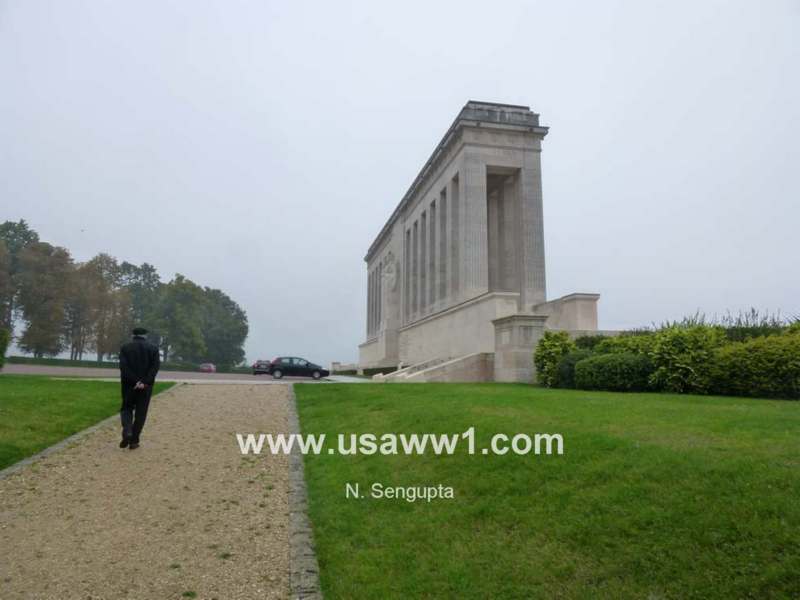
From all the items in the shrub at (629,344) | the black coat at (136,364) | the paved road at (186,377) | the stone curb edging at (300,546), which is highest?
the shrub at (629,344)

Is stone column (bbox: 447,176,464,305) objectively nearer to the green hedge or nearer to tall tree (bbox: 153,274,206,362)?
the green hedge

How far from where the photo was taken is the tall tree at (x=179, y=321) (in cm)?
7119

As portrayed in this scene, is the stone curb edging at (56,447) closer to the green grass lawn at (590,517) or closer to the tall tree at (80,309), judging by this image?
the green grass lawn at (590,517)

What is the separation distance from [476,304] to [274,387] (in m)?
11.0

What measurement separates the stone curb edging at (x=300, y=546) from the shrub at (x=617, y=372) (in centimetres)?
841

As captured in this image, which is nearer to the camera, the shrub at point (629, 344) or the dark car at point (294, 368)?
the shrub at point (629, 344)

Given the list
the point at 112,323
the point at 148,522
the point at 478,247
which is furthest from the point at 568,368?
the point at 112,323

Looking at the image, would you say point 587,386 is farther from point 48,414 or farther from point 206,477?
point 48,414

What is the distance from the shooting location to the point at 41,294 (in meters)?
50.1

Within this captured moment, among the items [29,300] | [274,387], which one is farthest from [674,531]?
[29,300]

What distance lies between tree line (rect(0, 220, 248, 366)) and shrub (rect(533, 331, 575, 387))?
47.3m

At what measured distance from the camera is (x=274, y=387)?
18250mm

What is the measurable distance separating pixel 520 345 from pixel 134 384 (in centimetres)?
1205

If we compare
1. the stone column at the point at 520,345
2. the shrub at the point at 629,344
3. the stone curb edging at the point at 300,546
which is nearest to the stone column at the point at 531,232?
the stone column at the point at 520,345
